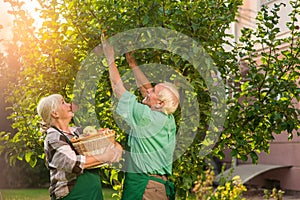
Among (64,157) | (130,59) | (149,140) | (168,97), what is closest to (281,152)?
(130,59)

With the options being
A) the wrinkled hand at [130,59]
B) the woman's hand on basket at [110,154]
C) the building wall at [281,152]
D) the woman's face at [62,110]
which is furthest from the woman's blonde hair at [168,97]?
the building wall at [281,152]

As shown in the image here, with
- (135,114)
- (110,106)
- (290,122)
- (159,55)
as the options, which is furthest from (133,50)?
(290,122)

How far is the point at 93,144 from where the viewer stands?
3627 millimetres

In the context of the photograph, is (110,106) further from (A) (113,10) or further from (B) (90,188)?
(B) (90,188)

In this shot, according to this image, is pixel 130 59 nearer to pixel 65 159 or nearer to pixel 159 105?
pixel 159 105

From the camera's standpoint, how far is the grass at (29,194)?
12.1 metres

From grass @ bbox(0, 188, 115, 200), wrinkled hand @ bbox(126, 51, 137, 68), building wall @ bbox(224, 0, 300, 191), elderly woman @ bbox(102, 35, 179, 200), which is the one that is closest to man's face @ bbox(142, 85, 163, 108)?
elderly woman @ bbox(102, 35, 179, 200)

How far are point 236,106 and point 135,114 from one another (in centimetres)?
181

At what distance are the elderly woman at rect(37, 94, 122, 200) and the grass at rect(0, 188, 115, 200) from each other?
7.63 m

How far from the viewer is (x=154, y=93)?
3875 mm

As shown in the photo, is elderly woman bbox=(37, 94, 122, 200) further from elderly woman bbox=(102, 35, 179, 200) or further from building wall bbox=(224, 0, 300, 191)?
building wall bbox=(224, 0, 300, 191)

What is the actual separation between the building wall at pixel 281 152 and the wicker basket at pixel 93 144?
22.8 feet

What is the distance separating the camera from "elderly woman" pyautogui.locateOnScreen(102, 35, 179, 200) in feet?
12.1

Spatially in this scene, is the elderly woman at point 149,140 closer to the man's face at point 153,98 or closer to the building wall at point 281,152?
the man's face at point 153,98
